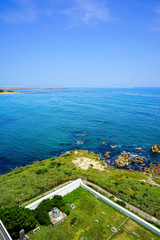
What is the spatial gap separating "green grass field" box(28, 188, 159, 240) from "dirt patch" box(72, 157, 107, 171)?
15.7m

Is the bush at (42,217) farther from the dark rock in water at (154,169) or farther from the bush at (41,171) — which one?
the dark rock in water at (154,169)

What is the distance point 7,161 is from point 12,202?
2106cm

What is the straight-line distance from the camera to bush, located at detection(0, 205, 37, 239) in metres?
15.0

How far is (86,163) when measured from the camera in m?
37.4

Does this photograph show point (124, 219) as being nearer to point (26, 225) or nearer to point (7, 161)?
point (26, 225)

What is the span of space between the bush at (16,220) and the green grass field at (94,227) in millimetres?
1260

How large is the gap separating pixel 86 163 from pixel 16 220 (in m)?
23.8

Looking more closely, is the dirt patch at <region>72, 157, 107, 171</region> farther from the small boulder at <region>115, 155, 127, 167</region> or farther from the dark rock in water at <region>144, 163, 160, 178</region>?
the dark rock in water at <region>144, 163, 160, 178</region>

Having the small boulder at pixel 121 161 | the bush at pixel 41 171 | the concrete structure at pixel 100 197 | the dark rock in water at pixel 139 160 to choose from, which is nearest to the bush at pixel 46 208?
the concrete structure at pixel 100 197

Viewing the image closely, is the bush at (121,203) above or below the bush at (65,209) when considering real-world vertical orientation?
below

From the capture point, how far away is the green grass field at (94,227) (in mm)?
15547

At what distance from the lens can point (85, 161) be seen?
1515 inches

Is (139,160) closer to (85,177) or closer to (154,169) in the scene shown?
(154,169)

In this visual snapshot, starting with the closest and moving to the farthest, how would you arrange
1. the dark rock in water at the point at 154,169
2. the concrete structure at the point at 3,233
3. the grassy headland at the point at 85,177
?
1. the concrete structure at the point at 3,233
2. the grassy headland at the point at 85,177
3. the dark rock in water at the point at 154,169
